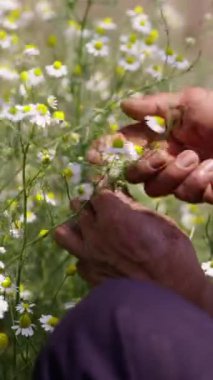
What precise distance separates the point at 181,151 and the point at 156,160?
0.30 feet

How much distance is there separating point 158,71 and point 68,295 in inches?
19.8

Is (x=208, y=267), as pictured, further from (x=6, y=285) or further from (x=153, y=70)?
(x=153, y=70)

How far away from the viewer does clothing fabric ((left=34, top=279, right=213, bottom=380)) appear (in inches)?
38.1

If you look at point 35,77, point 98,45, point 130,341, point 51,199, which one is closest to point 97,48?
point 98,45

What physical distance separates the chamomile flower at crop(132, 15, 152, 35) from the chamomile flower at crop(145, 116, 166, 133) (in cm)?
81

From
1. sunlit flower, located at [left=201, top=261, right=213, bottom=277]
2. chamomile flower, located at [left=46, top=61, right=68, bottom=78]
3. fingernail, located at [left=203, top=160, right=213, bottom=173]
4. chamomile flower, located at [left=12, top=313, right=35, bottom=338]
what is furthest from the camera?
chamomile flower, located at [left=46, top=61, right=68, bottom=78]

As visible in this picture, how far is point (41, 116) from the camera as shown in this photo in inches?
53.1

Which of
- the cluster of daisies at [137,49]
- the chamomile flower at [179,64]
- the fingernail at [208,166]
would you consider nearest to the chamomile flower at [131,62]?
the cluster of daisies at [137,49]

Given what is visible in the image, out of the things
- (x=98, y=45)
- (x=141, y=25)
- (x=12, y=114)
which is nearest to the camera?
(x=12, y=114)

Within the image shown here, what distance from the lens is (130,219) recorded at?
4.07 ft

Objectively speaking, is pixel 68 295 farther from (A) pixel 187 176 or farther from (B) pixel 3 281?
(A) pixel 187 176

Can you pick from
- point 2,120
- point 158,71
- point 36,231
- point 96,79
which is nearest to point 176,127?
point 2,120

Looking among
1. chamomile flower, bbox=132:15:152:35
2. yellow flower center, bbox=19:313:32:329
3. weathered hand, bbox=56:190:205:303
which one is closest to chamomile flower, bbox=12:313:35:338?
yellow flower center, bbox=19:313:32:329

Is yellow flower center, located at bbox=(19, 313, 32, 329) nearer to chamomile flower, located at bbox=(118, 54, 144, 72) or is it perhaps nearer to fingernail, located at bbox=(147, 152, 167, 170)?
fingernail, located at bbox=(147, 152, 167, 170)
